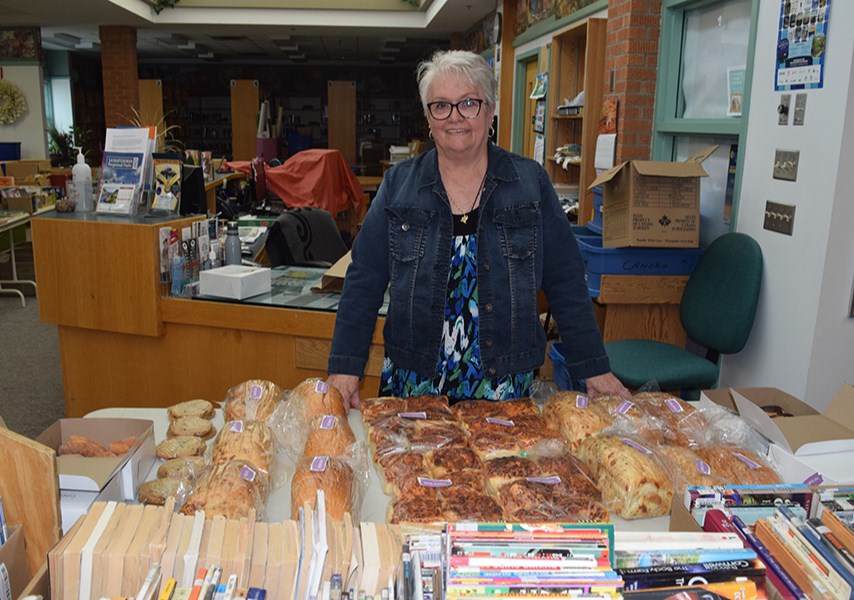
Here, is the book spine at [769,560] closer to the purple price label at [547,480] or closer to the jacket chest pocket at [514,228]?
the purple price label at [547,480]

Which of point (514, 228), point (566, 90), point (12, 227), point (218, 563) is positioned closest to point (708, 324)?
point (514, 228)

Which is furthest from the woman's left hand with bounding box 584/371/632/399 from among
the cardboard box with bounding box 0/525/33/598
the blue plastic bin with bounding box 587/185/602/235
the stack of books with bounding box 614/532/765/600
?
the blue plastic bin with bounding box 587/185/602/235

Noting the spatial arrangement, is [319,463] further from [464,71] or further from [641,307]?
[641,307]

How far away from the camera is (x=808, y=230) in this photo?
2811 millimetres

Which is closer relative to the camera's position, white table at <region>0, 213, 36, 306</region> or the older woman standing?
the older woman standing

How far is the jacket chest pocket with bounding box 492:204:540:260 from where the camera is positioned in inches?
81.3

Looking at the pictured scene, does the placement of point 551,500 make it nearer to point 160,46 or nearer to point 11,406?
point 11,406

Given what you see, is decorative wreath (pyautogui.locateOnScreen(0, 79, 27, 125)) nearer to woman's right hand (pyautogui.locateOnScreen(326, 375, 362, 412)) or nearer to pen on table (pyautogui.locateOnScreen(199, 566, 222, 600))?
woman's right hand (pyautogui.locateOnScreen(326, 375, 362, 412))

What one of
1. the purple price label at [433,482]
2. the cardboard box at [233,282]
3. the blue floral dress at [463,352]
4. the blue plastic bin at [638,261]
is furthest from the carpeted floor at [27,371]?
the purple price label at [433,482]

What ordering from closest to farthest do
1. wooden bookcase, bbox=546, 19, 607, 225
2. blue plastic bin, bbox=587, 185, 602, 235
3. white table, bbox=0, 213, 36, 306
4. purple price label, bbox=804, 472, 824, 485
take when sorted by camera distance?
purple price label, bbox=804, 472, 824, 485 → blue plastic bin, bbox=587, 185, 602, 235 → wooden bookcase, bbox=546, 19, 607, 225 → white table, bbox=0, 213, 36, 306

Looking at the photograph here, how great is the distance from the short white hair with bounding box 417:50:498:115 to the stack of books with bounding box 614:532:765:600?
4.13 feet

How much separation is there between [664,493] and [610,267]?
206cm

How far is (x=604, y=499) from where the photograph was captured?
1.54 metres

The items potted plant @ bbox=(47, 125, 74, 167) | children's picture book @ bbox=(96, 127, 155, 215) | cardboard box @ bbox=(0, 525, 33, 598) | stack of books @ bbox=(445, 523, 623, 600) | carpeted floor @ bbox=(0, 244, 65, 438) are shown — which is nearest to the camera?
Answer: stack of books @ bbox=(445, 523, 623, 600)
